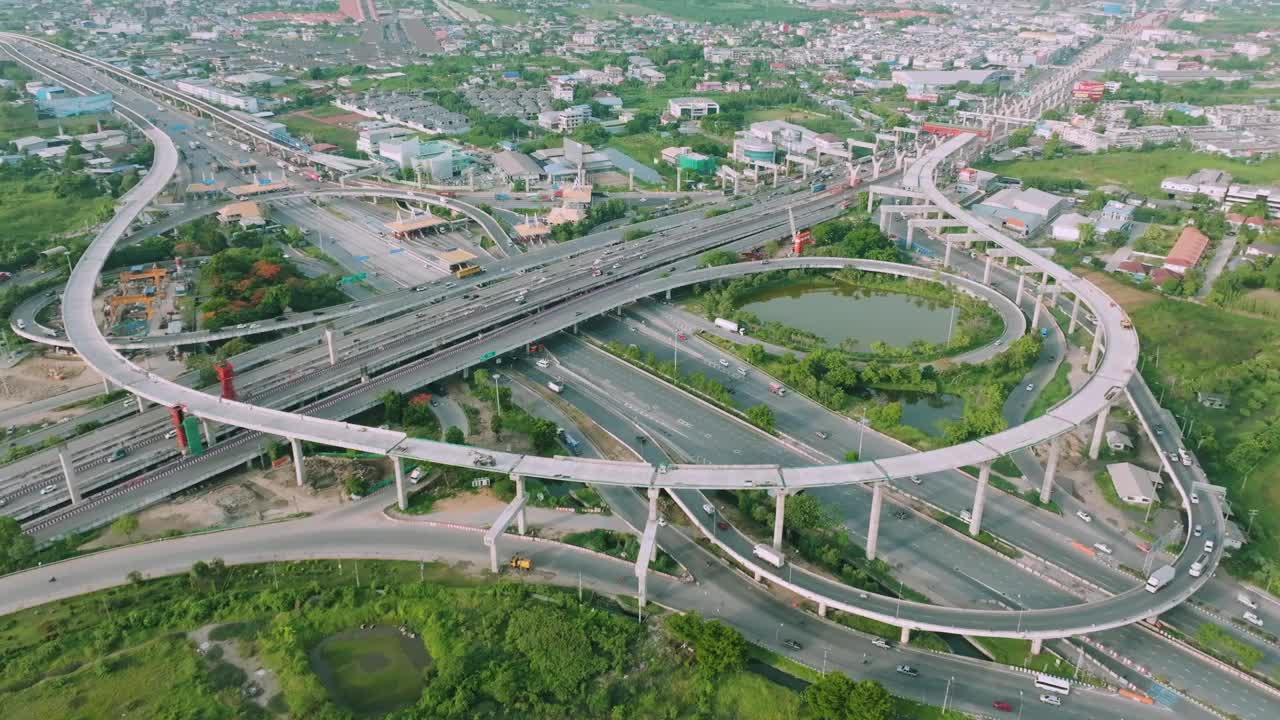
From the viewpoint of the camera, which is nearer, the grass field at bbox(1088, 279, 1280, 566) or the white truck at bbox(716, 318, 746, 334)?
the grass field at bbox(1088, 279, 1280, 566)

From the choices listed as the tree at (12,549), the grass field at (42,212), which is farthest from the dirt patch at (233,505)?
the grass field at (42,212)

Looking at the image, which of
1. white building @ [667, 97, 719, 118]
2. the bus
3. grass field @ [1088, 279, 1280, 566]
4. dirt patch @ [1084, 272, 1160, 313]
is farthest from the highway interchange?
white building @ [667, 97, 719, 118]

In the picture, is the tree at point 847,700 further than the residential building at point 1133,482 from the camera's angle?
No

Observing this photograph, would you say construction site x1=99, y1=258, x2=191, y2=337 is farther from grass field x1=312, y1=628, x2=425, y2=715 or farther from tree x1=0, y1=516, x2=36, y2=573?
grass field x1=312, y1=628, x2=425, y2=715

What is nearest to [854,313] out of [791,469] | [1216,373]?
[1216,373]

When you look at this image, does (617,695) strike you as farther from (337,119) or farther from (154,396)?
(337,119)

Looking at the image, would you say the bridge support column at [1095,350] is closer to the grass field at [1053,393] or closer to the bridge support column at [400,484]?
the grass field at [1053,393]
